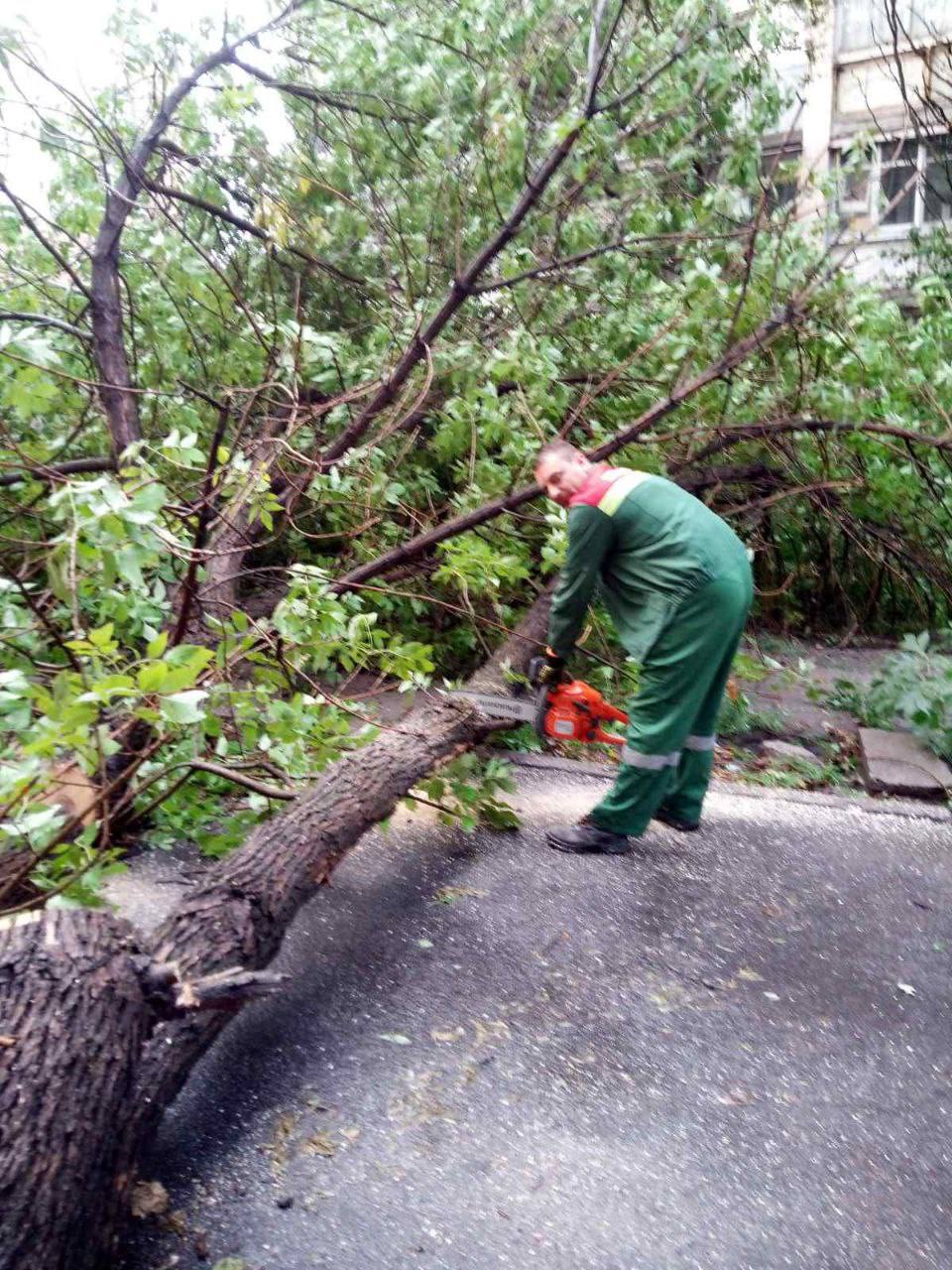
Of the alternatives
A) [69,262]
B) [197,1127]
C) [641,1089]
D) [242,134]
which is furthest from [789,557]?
[197,1127]

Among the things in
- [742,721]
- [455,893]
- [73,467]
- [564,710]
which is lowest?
[742,721]

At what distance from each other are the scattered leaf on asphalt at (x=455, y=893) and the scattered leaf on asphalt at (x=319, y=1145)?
1.17 metres

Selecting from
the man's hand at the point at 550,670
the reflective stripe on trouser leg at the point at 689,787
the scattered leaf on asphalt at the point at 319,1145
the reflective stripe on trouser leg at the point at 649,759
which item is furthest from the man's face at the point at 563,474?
the scattered leaf on asphalt at the point at 319,1145

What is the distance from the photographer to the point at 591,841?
376 centimetres

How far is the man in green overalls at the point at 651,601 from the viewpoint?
3.62 m

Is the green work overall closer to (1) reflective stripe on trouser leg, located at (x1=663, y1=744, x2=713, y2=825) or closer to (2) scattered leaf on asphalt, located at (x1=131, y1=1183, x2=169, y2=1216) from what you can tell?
(1) reflective stripe on trouser leg, located at (x1=663, y1=744, x2=713, y2=825)

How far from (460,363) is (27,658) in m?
2.69

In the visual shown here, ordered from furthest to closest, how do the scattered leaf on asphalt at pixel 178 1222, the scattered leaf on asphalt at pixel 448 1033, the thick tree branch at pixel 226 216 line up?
1. the thick tree branch at pixel 226 216
2. the scattered leaf on asphalt at pixel 448 1033
3. the scattered leaf on asphalt at pixel 178 1222

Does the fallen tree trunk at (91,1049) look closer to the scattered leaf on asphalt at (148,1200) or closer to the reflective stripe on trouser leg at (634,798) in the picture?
the scattered leaf on asphalt at (148,1200)

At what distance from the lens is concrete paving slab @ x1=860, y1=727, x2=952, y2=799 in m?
4.77

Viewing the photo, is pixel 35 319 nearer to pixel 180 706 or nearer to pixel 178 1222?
pixel 180 706

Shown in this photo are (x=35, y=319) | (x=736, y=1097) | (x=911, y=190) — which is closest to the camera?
(x=736, y=1097)

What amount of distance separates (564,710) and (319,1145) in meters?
2.21

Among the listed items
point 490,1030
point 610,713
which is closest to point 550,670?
point 610,713
